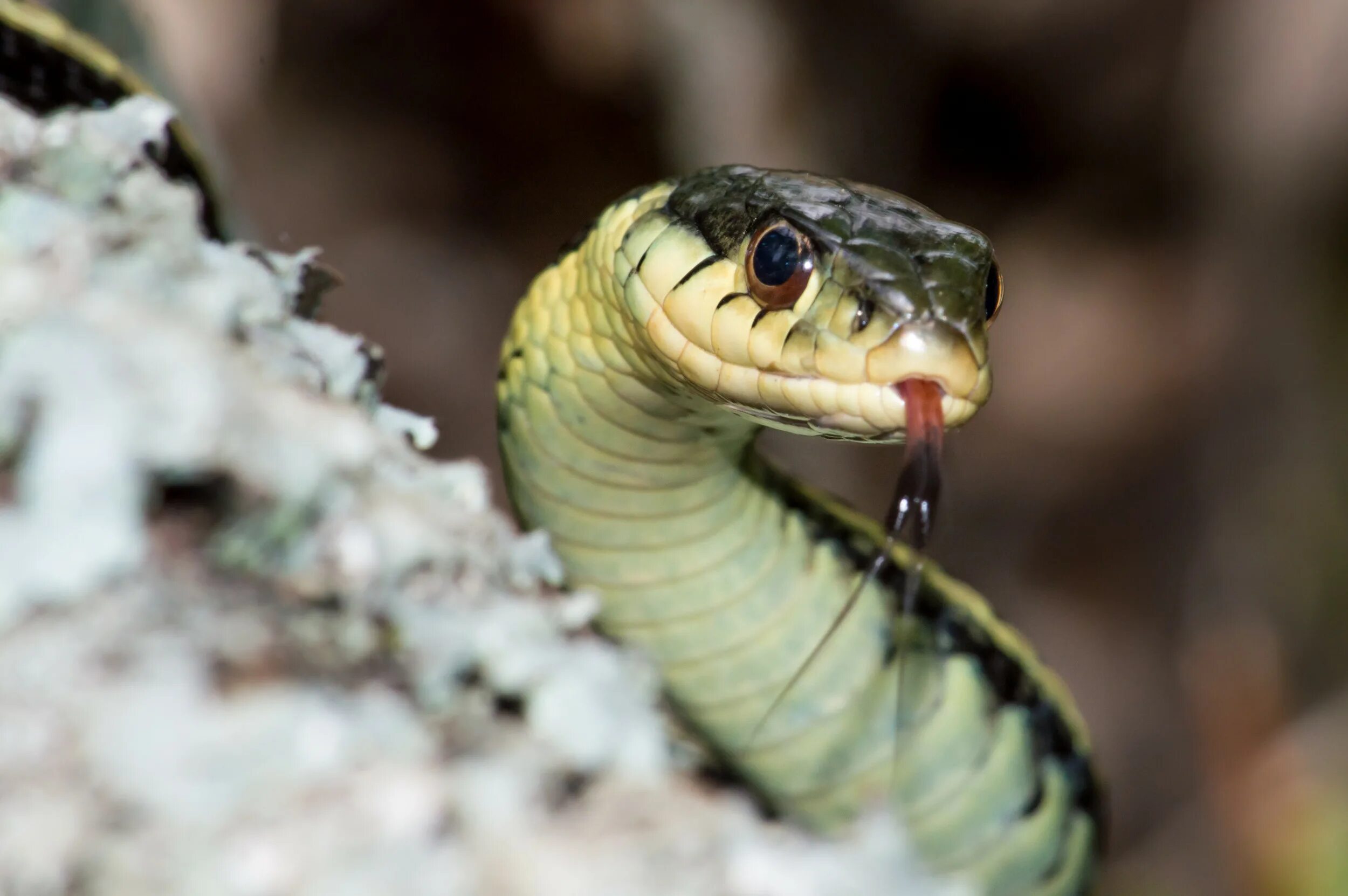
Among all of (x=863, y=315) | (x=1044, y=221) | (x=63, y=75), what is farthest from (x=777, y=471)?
(x=1044, y=221)

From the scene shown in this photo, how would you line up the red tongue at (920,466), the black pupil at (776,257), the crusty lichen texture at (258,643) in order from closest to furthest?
the crusty lichen texture at (258,643) → the red tongue at (920,466) → the black pupil at (776,257)

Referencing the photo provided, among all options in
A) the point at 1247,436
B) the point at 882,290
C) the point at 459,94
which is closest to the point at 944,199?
the point at 1247,436

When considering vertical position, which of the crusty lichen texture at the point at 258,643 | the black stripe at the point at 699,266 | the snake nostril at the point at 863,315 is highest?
the black stripe at the point at 699,266

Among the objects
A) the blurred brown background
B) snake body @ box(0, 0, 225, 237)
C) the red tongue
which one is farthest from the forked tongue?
the blurred brown background

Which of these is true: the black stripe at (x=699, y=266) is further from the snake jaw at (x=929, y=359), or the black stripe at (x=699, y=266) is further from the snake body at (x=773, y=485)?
the snake jaw at (x=929, y=359)

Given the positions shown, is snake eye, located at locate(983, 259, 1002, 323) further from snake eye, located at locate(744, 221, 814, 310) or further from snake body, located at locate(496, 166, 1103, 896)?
snake eye, located at locate(744, 221, 814, 310)

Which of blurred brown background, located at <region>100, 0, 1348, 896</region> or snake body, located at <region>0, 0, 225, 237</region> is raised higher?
blurred brown background, located at <region>100, 0, 1348, 896</region>

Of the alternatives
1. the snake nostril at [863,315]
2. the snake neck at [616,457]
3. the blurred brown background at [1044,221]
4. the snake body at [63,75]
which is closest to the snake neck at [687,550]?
the snake neck at [616,457]
